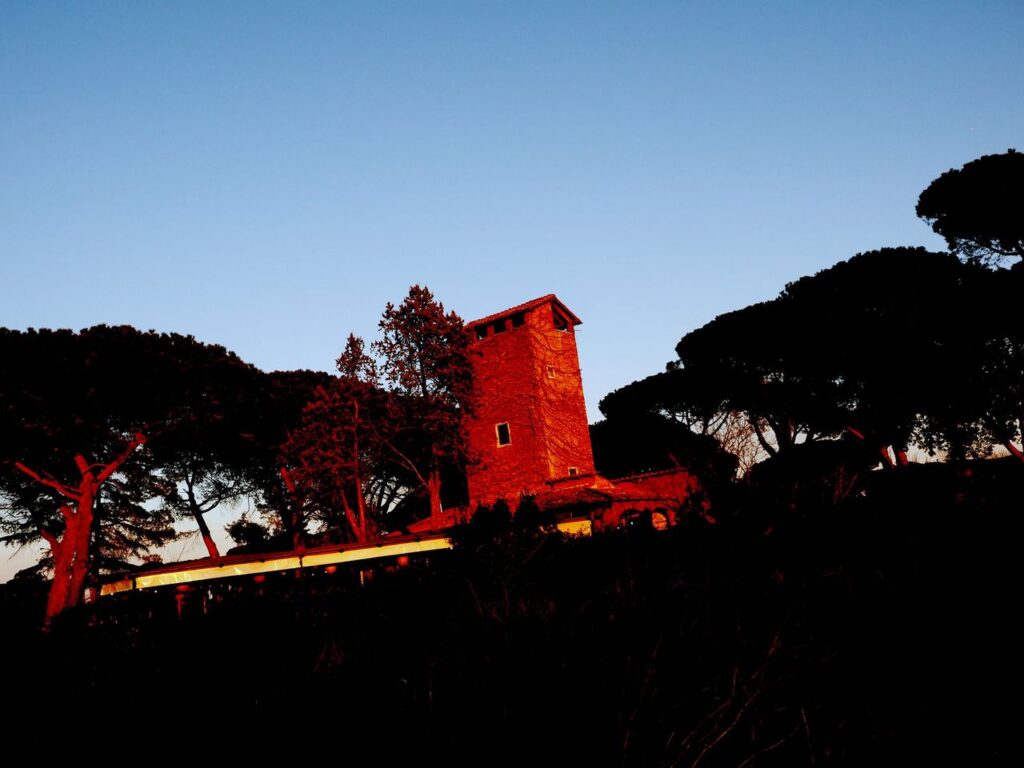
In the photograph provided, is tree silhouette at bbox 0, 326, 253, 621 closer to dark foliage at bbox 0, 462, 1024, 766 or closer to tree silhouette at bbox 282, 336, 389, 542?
tree silhouette at bbox 282, 336, 389, 542

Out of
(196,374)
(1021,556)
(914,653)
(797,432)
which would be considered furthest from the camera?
(797,432)

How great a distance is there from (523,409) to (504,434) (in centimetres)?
141

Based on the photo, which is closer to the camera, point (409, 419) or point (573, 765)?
point (573, 765)

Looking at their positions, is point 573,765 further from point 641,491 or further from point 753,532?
point 641,491

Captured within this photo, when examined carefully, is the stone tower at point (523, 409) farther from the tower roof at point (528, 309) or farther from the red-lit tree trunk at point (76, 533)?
the red-lit tree trunk at point (76, 533)

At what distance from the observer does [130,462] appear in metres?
24.7

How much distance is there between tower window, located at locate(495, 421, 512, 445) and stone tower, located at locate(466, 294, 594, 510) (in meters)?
0.03

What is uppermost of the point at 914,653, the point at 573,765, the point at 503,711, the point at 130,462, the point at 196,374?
the point at 196,374

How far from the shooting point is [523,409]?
28.0 meters

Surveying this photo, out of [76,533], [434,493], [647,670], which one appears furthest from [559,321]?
[647,670]

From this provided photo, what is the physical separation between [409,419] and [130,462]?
418 inches

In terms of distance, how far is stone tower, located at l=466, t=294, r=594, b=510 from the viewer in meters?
27.7

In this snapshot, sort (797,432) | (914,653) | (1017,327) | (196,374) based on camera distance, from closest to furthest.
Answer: (914,653) < (1017,327) < (196,374) < (797,432)

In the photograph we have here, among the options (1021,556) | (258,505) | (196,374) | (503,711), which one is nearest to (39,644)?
(503,711)
